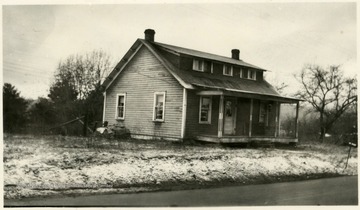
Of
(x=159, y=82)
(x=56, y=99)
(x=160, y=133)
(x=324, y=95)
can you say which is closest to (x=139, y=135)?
(x=160, y=133)

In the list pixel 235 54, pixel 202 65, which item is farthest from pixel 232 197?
pixel 235 54

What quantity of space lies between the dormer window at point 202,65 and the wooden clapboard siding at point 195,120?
86.0 inches

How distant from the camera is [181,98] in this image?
1809 centimetres

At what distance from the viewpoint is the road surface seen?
26.3ft

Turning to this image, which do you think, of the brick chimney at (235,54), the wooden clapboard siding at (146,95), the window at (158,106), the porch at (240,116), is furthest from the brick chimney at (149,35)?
the brick chimney at (235,54)

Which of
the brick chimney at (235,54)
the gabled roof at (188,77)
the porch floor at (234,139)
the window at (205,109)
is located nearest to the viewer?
the porch floor at (234,139)

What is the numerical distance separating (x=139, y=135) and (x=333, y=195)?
38.4 ft

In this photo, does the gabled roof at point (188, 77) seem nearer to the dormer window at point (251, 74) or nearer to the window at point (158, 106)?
the dormer window at point (251, 74)

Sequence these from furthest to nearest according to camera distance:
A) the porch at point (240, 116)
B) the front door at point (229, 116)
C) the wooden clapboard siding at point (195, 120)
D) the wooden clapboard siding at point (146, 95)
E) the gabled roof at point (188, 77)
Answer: the front door at point (229, 116) → the wooden clapboard siding at point (146, 95) → the gabled roof at point (188, 77) → the wooden clapboard siding at point (195, 120) → the porch at point (240, 116)

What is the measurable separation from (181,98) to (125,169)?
8.26 meters

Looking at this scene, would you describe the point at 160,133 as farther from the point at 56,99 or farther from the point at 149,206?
the point at 149,206

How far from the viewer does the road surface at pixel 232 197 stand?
26.3 ft

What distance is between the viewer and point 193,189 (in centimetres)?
955

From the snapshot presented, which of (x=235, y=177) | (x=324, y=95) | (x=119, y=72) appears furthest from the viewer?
(x=324, y=95)
